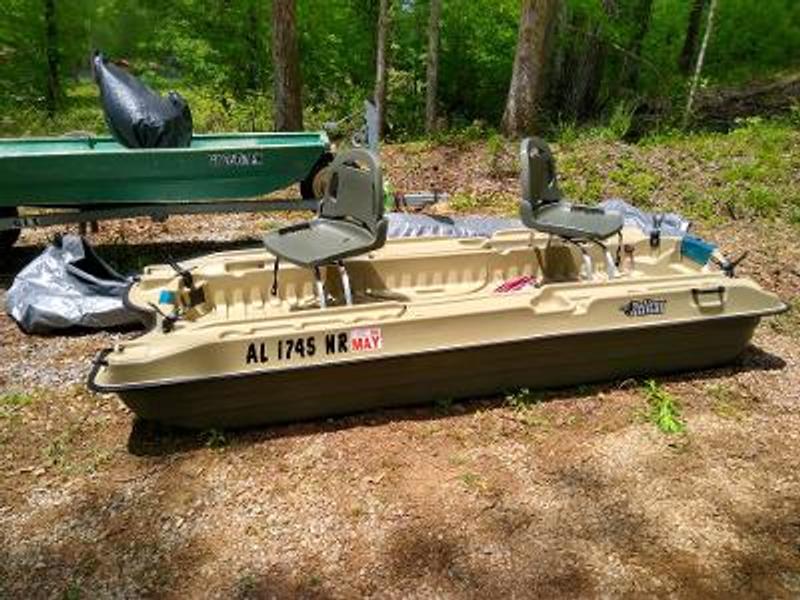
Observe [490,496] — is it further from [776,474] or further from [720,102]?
[720,102]

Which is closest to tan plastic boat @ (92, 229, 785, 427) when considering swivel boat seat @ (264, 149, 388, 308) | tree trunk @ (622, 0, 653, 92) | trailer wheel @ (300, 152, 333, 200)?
swivel boat seat @ (264, 149, 388, 308)

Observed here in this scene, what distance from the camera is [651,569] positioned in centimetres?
303

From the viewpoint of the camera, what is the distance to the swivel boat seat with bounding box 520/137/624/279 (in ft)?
15.5

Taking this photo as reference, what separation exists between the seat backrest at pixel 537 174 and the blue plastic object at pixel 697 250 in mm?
960

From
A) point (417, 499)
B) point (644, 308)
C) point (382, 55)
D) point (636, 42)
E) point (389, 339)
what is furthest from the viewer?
point (636, 42)

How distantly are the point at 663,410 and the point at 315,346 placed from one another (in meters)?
2.05

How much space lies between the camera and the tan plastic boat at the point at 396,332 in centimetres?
353

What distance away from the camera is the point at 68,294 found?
5.12 m

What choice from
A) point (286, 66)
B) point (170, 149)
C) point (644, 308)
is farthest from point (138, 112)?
point (644, 308)

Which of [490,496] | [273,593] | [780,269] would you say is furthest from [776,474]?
[780,269]

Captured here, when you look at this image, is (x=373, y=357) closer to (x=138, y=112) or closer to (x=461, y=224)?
(x=461, y=224)

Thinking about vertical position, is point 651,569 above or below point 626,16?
below

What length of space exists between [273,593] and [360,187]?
251cm

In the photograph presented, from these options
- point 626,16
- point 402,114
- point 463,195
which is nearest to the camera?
point 463,195
